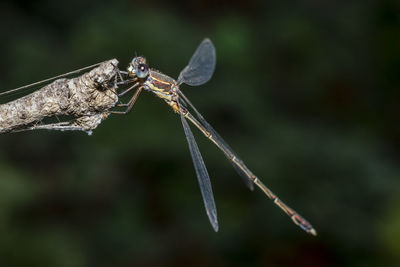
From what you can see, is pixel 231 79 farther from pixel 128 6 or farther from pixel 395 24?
pixel 395 24

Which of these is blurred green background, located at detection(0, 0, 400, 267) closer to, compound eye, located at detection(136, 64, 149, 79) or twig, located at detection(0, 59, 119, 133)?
compound eye, located at detection(136, 64, 149, 79)

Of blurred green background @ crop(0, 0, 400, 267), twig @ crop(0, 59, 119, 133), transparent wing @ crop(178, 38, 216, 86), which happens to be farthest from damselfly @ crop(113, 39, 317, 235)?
blurred green background @ crop(0, 0, 400, 267)

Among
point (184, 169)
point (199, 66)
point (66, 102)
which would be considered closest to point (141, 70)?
point (199, 66)

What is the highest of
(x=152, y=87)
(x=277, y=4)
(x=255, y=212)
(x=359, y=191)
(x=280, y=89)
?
(x=277, y=4)

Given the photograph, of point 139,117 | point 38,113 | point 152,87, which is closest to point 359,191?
point 139,117

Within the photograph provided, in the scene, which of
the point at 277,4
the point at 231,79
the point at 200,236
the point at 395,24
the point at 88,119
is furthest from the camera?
the point at 277,4

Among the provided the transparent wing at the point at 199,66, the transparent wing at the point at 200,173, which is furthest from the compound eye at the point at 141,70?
the transparent wing at the point at 200,173

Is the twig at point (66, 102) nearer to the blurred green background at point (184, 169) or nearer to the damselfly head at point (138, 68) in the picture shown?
the damselfly head at point (138, 68)
